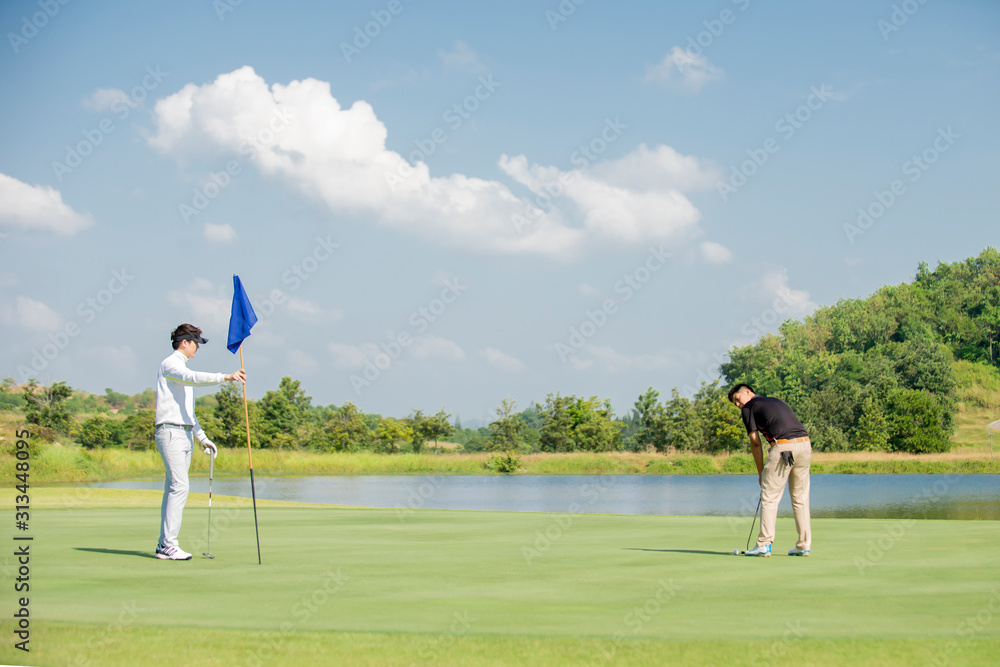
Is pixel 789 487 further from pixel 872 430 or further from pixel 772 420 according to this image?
pixel 872 430

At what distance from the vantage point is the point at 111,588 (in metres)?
7.45

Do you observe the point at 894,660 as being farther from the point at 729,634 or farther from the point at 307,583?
the point at 307,583

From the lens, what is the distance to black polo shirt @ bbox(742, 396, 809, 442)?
10.2 m

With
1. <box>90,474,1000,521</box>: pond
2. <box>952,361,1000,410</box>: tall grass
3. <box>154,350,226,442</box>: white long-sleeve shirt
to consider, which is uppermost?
<box>952,361,1000,410</box>: tall grass

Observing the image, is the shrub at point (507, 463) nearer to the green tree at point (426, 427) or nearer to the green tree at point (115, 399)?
the green tree at point (426, 427)

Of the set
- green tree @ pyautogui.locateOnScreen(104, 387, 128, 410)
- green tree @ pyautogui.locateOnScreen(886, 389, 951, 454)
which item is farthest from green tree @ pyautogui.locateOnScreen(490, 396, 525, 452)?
green tree @ pyautogui.locateOnScreen(104, 387, 128, 410)

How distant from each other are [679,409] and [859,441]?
1570 centimetres

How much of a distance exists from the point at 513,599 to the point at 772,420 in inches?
184

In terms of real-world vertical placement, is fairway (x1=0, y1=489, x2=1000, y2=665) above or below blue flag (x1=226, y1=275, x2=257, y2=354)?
below

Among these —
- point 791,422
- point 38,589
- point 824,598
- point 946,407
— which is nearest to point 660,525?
point 791,422

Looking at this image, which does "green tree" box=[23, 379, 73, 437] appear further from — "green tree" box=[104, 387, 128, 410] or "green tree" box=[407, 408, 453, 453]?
"green tree" box=[104, 387, 128, 410]

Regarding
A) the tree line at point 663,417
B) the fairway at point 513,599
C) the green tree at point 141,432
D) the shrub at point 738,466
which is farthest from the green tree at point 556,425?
the fairway at point 513,599

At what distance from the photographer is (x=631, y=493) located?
135 feet

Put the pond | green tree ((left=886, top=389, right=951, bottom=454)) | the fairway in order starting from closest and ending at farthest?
the fairway → the pond → green tree ((left=886, top=389, right=951, bottom=454))
